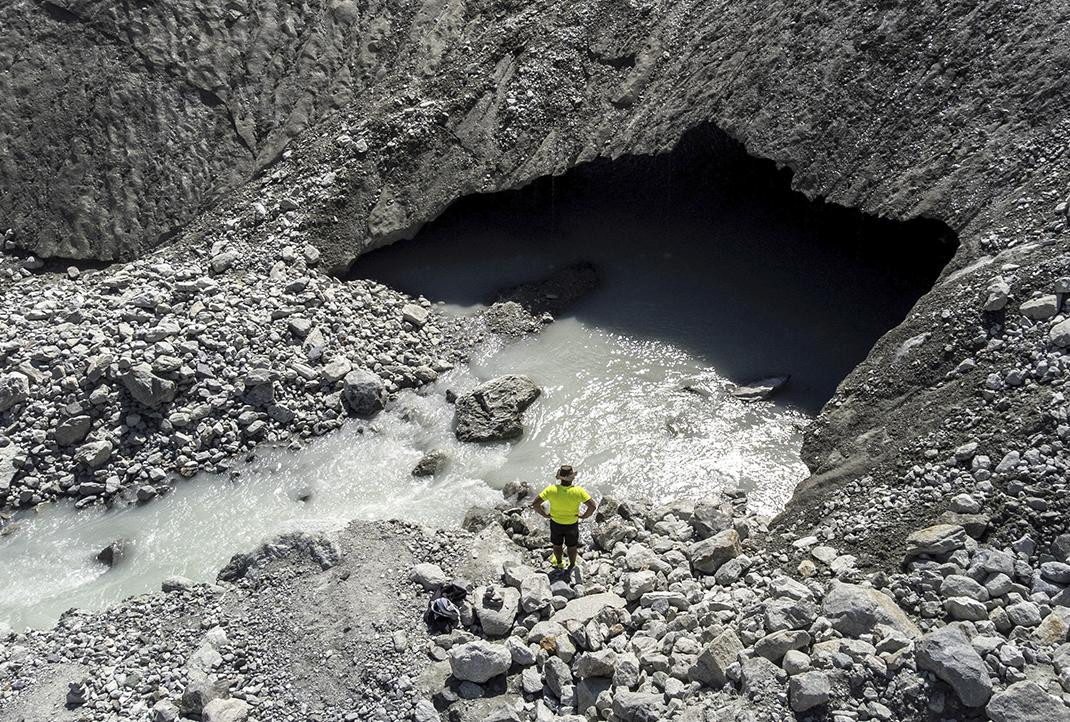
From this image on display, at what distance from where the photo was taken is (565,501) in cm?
942

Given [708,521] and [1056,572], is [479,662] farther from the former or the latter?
[1056,572]

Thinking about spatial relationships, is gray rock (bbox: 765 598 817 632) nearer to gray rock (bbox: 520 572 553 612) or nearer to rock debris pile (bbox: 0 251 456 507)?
gray rock (bbox: 520 572 553 612)

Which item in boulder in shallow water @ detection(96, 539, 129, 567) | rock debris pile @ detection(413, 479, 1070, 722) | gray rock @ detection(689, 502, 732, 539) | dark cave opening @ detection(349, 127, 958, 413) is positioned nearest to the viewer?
rock debris pile @ detection(413, 479, 1070, 722)

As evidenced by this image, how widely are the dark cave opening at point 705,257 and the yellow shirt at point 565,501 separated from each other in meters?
4.22

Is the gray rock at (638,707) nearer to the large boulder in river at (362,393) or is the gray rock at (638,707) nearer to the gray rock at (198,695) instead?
the gray rock at (198,695)

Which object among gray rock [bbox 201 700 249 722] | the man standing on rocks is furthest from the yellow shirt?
gray rock [bbox 201 700 249 722]

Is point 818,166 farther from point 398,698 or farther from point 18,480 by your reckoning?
point 18,480

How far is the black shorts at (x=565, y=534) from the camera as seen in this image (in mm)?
9586

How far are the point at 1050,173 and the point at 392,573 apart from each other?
8.37 m

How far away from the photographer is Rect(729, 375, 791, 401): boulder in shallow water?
12492 mm

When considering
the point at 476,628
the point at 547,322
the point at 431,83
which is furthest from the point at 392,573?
the point at 431,83

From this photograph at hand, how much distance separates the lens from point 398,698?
333 inches

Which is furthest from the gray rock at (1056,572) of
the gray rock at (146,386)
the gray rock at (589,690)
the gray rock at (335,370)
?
the gray rock at (146,386)

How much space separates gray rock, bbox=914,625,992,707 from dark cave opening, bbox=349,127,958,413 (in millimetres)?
5378
